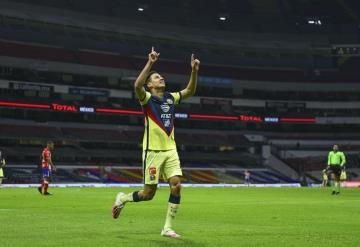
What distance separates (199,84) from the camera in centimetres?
8038

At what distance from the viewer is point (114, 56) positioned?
76250 millimetres

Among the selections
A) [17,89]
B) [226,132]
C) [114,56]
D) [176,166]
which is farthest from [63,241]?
[226,132]

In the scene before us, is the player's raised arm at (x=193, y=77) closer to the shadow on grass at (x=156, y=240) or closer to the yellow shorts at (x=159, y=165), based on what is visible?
the yellow shorts at (x=159, y=165)

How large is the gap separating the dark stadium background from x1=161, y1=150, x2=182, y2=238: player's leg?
4929cm

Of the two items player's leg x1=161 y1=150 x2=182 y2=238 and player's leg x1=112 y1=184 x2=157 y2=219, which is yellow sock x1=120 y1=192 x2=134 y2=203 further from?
player's leg x1=161 y1=150 x2=182 y2=238

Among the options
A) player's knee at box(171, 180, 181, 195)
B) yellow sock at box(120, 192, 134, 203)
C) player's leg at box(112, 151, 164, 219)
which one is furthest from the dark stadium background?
player's knee at box(171, 180, 181, 195)

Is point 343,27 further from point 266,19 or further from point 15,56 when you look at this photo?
point 15,56

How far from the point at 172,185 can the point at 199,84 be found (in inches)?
2758

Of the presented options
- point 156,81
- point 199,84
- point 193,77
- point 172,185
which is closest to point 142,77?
point 156,81

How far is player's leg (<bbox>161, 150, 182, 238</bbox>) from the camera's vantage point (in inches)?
413

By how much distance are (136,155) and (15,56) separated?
17.5 meters

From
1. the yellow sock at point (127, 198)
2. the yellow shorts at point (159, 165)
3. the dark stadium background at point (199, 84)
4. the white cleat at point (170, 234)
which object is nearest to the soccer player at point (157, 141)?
the yellow shorts at point (159, 165)

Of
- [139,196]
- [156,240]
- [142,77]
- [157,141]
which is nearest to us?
[156,240]

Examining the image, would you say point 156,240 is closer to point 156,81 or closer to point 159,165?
point 159,165
